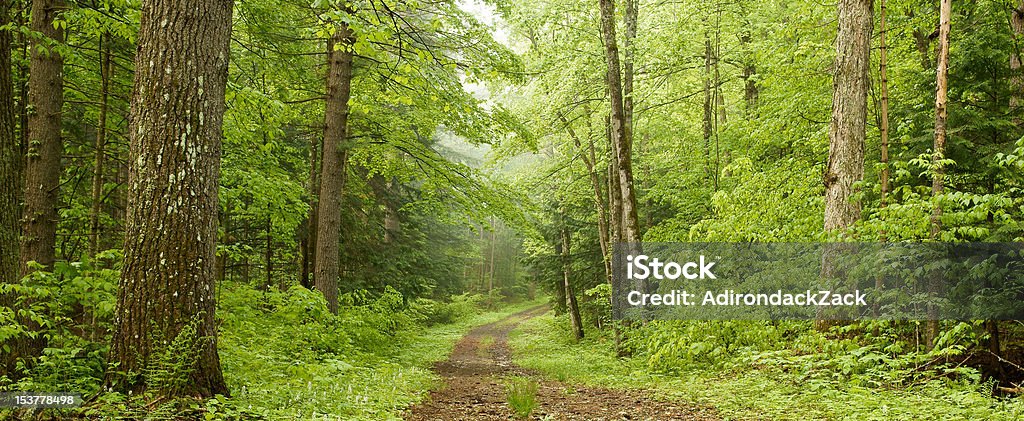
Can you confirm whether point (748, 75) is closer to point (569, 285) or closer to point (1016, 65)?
point (1016, 65)

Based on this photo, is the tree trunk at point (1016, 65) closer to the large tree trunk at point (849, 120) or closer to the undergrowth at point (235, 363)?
the large tree trunk at point (849, 120)

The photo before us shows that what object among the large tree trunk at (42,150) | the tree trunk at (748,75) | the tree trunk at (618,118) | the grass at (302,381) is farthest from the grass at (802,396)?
the tree trunk at (748,75)

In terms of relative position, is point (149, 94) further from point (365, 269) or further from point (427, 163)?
point (365, 269)

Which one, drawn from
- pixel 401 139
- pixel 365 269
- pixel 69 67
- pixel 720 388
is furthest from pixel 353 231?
pixel 720 388

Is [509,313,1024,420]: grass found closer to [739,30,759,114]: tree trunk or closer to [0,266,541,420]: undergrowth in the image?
[0,266,541,420]: undergrowth

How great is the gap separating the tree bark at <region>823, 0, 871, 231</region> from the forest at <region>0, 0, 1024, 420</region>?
4 cm

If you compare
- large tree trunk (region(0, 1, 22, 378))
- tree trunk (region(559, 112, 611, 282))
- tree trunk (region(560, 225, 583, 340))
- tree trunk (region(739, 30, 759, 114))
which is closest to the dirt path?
large tree trunk (region(0, 1, 22, 378))

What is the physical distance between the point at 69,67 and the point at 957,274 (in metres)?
12.2

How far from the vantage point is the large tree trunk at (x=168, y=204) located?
15.0ft

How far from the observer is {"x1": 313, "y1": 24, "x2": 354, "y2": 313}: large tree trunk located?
10.8 metres

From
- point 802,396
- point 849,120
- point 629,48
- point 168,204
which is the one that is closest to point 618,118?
point 629,48

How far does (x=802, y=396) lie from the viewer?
6344mm

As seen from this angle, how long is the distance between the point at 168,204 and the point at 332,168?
20.9ft

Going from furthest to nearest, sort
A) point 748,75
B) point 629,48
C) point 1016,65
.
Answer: point 748,75 < point 629,48 < point 1016,65
